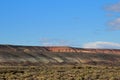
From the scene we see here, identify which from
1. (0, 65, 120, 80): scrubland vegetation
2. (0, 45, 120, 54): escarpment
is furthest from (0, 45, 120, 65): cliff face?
(0, 65, 120, 80): scrubland vegetation

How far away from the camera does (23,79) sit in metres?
39.4

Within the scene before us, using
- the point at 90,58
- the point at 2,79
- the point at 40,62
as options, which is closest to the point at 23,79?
the point at 2,79

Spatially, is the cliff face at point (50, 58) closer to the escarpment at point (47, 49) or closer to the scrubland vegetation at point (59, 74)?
the escarpment at point (47, 49)

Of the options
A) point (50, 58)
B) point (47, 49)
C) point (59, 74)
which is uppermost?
point (47, 49)

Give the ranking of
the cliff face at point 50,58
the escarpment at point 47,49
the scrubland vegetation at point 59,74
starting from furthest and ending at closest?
the escarpment at point 47,49
the cliff face at point 50,58
the scrubland vegetation at point 59,74

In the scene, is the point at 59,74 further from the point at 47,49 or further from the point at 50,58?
the point at 47,49

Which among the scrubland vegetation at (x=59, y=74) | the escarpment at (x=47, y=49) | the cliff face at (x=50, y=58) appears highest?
the escarpment at (x=47, y=49)

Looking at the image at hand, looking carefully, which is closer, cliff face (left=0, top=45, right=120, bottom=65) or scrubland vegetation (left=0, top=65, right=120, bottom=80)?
scrubland vegetation (left=0, top=65, right=120, bottom=80)

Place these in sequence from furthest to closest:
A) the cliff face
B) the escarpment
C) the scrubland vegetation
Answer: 1. the escarpment
2. the cliff face
3. the scrubland vegetation

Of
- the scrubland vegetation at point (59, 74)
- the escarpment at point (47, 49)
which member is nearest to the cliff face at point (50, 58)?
the escarpment at point (47, 49)

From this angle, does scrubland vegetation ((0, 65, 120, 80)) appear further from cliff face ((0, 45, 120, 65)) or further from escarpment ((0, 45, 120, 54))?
escarpment ((0, 45, 120, 54))

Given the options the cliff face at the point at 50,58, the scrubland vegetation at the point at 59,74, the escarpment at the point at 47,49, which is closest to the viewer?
the scrubland vegetation at the point at 59,74

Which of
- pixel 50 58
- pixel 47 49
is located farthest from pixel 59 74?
pixel 47 49

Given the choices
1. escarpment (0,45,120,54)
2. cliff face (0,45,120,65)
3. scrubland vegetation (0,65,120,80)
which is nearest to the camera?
scrubland vegetation (0,65,120,80)
